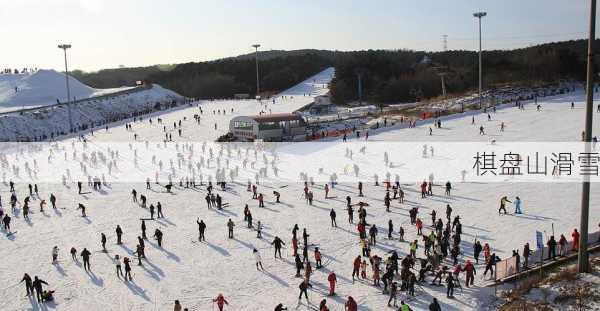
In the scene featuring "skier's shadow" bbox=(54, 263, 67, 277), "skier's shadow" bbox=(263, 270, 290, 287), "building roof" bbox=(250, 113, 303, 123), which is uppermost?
"building roof" bbox=(250, 113, 303, 123)

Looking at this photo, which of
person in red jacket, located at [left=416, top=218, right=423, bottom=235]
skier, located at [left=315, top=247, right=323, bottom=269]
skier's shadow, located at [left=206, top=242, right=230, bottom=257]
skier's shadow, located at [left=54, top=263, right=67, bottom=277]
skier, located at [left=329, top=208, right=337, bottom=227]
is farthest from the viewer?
skier, located at [left=329, top=208, right=337, bottom=227]

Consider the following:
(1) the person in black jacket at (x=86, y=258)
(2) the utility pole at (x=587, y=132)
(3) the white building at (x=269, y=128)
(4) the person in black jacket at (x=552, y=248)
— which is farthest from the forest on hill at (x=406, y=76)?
(1) the person in black jacket at (x=86, y=258)

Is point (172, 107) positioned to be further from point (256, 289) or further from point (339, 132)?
point (256, 289)

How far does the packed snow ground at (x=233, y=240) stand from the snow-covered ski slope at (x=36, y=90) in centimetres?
4449

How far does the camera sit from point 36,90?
74312 millimetres

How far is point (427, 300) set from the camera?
520 inches

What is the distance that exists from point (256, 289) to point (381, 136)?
27089 millimetres

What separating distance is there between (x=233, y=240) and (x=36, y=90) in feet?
215

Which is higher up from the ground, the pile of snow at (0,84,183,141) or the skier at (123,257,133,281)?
the pile of snow at (0,84,183,141)

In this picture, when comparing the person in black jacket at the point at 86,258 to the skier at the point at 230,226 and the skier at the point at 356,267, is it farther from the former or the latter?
the skier at the point at 356,267

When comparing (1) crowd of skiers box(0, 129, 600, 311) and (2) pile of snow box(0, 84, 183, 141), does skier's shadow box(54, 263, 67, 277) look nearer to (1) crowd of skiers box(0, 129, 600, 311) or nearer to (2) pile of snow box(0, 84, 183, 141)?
(1) crowd of skiers box(0, 129, 600, 311)

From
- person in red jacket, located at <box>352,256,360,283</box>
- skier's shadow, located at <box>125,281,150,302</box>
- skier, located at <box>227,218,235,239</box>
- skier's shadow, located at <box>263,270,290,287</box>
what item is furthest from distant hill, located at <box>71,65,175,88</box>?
person in red jacket, located at <box>352,256,360,283</box>

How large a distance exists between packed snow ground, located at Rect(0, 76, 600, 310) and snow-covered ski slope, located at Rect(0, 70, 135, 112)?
146 feet

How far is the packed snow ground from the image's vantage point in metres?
14.2
